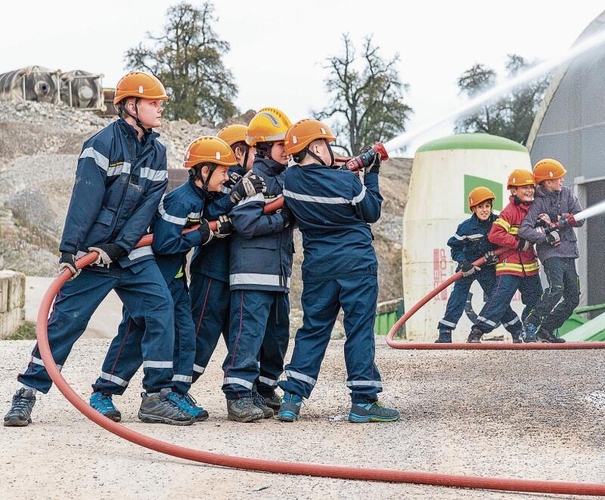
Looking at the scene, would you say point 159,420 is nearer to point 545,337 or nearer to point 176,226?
point 176,226

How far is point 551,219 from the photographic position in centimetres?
932

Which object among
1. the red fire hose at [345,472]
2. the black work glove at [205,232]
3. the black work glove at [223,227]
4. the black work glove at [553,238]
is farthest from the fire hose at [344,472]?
the black work glove at [553,238]

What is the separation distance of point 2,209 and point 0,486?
26.3m

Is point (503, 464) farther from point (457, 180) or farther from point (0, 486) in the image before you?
point (457, 180)

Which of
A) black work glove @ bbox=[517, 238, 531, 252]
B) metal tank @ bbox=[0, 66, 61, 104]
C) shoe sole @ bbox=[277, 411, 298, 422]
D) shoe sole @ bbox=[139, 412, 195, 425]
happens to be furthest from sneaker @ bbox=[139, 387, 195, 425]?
metal tank @ bbox=[0, 66, 61, 104]

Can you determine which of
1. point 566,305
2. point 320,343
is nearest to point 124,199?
point 320,343

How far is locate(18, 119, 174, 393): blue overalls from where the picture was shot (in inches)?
212

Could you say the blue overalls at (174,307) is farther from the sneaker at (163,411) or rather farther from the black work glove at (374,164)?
the black work glove at (374,164)

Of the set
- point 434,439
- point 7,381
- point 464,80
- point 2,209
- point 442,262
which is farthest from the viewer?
point 464,80

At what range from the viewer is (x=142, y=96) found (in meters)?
5.59

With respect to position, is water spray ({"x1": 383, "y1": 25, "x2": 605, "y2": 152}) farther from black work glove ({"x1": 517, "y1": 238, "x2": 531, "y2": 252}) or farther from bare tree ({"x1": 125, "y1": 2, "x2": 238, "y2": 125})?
bare tree ({"x1": 125, "y1": 2, "x2": 238, "y2": 125})

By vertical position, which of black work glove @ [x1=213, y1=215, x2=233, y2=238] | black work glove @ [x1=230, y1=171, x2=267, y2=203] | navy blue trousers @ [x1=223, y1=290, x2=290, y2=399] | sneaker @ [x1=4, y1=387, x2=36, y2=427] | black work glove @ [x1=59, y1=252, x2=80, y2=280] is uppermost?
black work glove @ [x1=230, y1=171, x2=267, y2=203]

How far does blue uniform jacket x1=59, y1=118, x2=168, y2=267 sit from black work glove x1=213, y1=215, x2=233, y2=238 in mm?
364

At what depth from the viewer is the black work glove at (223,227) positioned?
580 cm
